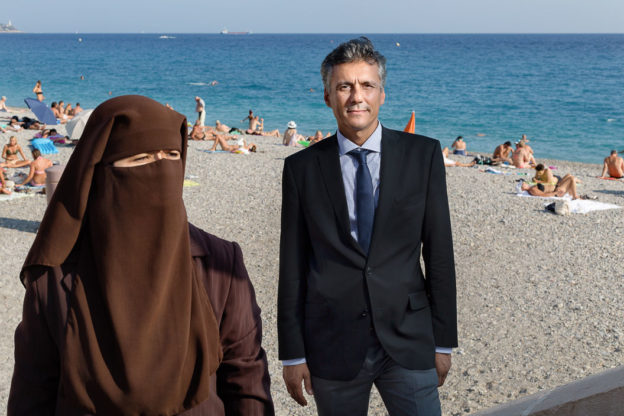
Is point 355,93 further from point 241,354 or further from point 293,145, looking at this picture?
point 293,145

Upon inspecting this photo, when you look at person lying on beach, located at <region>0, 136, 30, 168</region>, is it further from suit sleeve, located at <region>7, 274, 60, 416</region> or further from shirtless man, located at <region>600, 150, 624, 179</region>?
suit sleeve, located at <region>7, 274, 60, 416</region>

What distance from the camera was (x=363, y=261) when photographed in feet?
8.70

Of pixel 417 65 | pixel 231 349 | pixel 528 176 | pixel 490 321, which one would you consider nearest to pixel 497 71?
pixel 417 65

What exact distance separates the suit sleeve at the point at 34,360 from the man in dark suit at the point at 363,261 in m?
1.01

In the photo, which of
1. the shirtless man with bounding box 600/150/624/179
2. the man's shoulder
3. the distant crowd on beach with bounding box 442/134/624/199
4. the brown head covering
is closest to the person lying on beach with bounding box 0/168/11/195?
the distant crowd on beach with bounding box 442/134/624/199

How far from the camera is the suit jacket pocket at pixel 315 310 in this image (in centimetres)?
270

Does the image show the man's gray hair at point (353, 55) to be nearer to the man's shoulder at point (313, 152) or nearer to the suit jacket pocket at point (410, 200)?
the man's shoulder at point (313, 152)

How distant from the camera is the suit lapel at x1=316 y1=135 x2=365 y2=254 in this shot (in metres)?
2.66

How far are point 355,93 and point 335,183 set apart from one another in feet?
1.20

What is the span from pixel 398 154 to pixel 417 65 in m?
95.8

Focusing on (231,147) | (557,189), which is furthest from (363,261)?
(231,147)

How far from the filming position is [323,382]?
2730mm

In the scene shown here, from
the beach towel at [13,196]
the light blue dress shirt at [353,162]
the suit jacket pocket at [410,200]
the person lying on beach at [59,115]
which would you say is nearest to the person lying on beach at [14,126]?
the person lying on beach at [59,115]

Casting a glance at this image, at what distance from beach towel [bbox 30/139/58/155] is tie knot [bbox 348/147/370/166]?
59.3 feet
